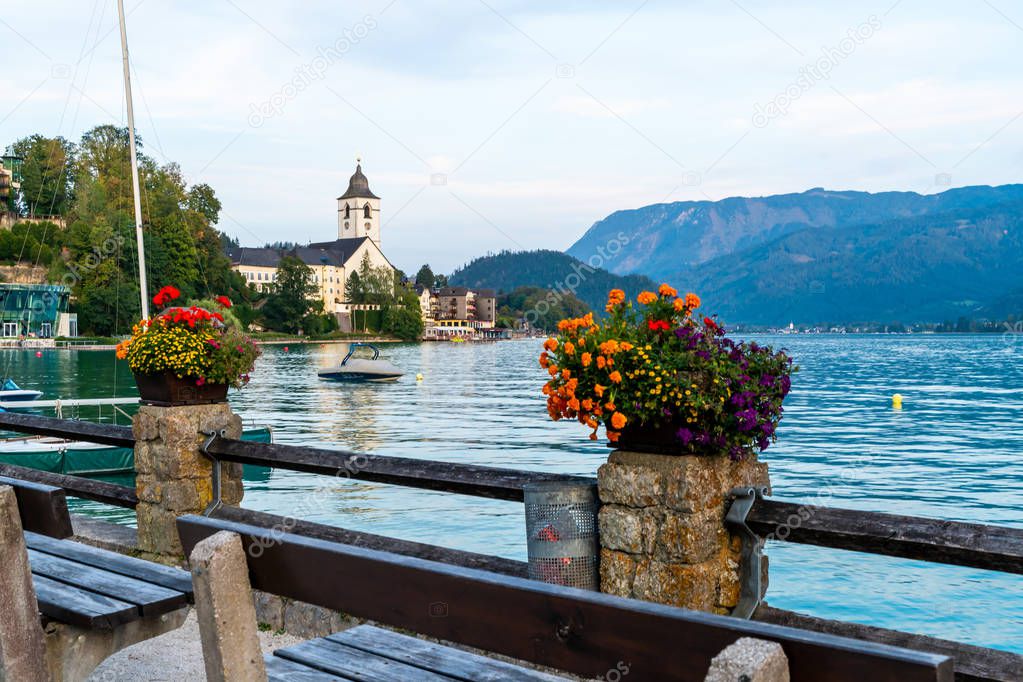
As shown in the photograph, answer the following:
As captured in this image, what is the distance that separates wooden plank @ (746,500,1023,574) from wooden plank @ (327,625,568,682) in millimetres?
1520

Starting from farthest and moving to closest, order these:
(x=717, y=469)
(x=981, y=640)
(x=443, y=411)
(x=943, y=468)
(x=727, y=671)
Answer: (x=443, y=411) < (x=943, y=468) < (x=981, y=640) < (x=717, y=469) < (x=727, y=671)

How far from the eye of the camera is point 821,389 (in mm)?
59438

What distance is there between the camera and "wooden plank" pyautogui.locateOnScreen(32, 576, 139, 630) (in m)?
2.93

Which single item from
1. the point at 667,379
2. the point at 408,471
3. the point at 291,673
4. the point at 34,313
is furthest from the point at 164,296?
the point at 34,313

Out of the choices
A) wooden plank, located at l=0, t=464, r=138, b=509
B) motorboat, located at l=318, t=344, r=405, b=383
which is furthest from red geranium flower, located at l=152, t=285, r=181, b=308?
motorboat, located at l=318, t=344, r=405, b=383

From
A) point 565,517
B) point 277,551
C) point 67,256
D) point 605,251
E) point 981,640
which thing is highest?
point 67,256

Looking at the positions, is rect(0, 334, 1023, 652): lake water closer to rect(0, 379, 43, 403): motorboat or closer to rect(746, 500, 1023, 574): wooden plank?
rect(0, 379, 43, 403): motorboat

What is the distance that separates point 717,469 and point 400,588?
8.44ft

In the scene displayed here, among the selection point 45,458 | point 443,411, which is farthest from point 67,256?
→ point 45,458

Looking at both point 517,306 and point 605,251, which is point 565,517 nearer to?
point 605,251

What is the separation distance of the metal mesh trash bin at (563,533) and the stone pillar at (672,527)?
0.30ft

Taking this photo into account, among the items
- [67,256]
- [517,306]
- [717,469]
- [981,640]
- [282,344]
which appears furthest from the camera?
[517,306]

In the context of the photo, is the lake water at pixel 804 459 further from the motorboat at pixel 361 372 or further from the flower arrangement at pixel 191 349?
the flower arrangement at pixel 191 349

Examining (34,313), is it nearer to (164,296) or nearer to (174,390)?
(164,296)
